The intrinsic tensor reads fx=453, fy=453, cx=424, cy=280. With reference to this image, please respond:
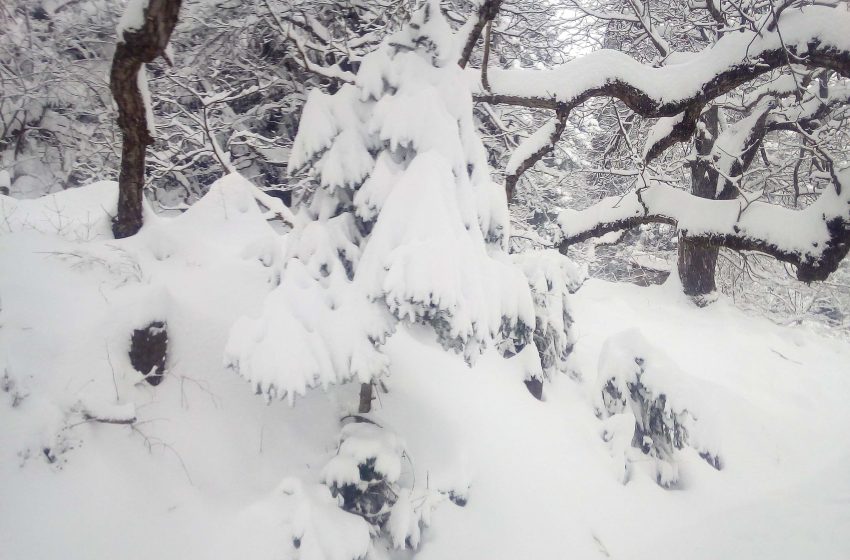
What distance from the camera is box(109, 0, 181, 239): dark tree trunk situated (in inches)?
119

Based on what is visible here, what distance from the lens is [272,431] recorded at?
366 cm

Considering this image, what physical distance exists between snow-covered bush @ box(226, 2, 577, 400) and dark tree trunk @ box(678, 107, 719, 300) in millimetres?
7465

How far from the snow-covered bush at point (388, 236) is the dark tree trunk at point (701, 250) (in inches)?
294

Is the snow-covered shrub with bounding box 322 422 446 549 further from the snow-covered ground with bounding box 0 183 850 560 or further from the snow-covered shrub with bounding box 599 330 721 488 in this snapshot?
the snow-covered shrub with bounding box 599 330 721 488

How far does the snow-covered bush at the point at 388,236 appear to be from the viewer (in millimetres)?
2971

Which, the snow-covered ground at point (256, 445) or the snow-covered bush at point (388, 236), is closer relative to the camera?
the snow-covered ground at point (256, 445)

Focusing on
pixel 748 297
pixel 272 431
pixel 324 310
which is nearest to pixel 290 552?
pixel 272 431

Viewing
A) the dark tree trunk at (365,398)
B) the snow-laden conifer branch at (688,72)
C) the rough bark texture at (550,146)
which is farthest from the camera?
the rough bark texture at (550,146)

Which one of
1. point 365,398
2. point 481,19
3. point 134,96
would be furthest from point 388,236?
point 481,19

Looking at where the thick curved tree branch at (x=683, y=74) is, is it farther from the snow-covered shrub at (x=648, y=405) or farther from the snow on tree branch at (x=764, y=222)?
the snow-covered shrub at (x=648, y=405)

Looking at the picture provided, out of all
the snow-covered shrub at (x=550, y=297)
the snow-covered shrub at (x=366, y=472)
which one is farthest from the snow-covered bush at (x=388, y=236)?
the snow-covered shrub at (x=550, y=297)

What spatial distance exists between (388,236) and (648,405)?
3.92 metres

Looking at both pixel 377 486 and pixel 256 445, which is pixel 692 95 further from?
pixel 256 445

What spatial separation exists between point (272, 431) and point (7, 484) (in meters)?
1.58
